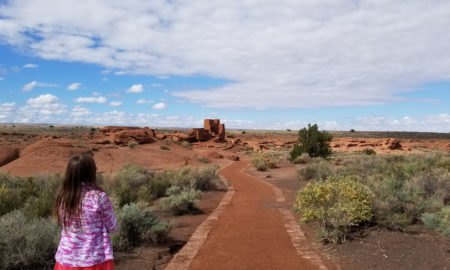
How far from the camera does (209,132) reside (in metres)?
52.2

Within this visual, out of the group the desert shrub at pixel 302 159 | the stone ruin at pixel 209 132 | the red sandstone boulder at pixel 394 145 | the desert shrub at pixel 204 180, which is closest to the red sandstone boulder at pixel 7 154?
the desert shrub at pixel 204 180

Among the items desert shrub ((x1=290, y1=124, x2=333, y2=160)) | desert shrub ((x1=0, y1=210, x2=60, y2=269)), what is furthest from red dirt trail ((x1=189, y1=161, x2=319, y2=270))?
desert shrub ((x1=290, y1=124, x2=333, y2=160))

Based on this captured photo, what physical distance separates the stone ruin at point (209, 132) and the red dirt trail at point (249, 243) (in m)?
38.7

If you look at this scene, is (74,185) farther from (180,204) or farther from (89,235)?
(180,204)

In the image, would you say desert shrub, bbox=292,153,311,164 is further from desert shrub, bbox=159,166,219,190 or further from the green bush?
the green bush

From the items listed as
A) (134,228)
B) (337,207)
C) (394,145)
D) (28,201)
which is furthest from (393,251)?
(394,145)

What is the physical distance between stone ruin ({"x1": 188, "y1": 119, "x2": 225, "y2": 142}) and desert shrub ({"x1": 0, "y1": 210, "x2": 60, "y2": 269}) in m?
43.4

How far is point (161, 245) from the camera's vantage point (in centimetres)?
699

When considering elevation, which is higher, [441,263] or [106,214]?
[106,214]

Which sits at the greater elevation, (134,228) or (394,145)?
(394,145)

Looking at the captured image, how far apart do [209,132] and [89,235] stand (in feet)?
161

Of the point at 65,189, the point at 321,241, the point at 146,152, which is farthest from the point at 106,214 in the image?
the point at 146,152

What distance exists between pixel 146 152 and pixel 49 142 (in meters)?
8.04

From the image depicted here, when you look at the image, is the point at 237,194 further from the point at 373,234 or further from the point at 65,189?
the point at 65,189
